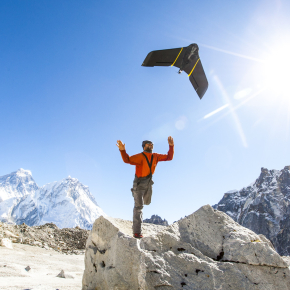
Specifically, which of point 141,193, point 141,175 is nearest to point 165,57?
point 141,175

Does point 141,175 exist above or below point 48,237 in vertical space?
above

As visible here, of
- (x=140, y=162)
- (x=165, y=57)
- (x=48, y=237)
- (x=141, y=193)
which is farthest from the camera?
(x=48, y=237)

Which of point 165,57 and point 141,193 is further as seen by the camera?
point 165,57

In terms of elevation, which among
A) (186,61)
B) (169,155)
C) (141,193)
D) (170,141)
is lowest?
(141,193)

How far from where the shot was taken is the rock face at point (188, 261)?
10.4ft

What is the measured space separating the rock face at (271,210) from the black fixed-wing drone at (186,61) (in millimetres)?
123348

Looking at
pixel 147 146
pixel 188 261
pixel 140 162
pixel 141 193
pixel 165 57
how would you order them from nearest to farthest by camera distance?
1. pixel 188 261
2. pixel 141 193
3. pixel 140 162
4. pixel 147 146
5. pixel 165 57

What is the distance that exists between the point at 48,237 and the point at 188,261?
1288 cm

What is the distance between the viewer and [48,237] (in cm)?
1348

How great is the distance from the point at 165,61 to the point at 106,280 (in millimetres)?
9324

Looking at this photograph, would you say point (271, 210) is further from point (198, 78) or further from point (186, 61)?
point (186, 61)

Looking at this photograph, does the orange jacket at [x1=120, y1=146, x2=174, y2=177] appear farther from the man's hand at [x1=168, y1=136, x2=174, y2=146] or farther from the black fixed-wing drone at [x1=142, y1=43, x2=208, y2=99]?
the black fixed-wing drone at [x1=142, y1=43, x2=208, y2=99]

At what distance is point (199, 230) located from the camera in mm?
3918

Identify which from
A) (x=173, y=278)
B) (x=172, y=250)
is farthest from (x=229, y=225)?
(x=173, y=278)
